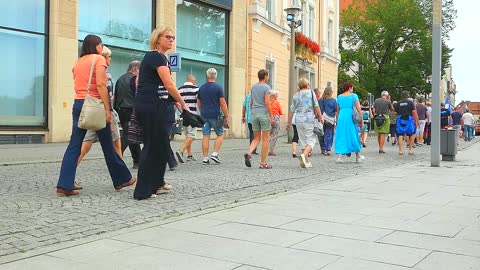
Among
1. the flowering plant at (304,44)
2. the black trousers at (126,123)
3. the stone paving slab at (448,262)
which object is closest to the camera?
the stone paving slab at (448,262)

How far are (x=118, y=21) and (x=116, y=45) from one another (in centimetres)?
82

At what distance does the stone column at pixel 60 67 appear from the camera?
1501 cm

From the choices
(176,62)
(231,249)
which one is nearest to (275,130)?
(176,62)

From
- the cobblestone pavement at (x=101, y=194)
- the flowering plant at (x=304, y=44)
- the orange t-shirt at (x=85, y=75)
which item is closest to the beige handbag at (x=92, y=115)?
the orange t-shirt at (x=85, y=75)

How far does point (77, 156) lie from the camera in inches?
246

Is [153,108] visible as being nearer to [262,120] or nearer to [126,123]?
[126,123]

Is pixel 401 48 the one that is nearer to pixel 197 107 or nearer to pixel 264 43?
pixel 264 43

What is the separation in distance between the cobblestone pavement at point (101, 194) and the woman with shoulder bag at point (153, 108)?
1.11 feet

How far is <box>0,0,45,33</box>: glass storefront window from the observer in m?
14.3

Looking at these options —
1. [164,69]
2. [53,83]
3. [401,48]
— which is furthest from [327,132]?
[401,48]

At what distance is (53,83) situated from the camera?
15.0 metres

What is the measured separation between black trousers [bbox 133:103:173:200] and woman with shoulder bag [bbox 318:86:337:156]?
26.9ft

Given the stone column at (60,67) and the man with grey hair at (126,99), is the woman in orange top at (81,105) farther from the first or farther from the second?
the stone column at (60,67)

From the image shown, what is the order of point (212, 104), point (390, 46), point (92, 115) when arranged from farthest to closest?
point (390, 46) < point (212, 104) < point (92, 115)
